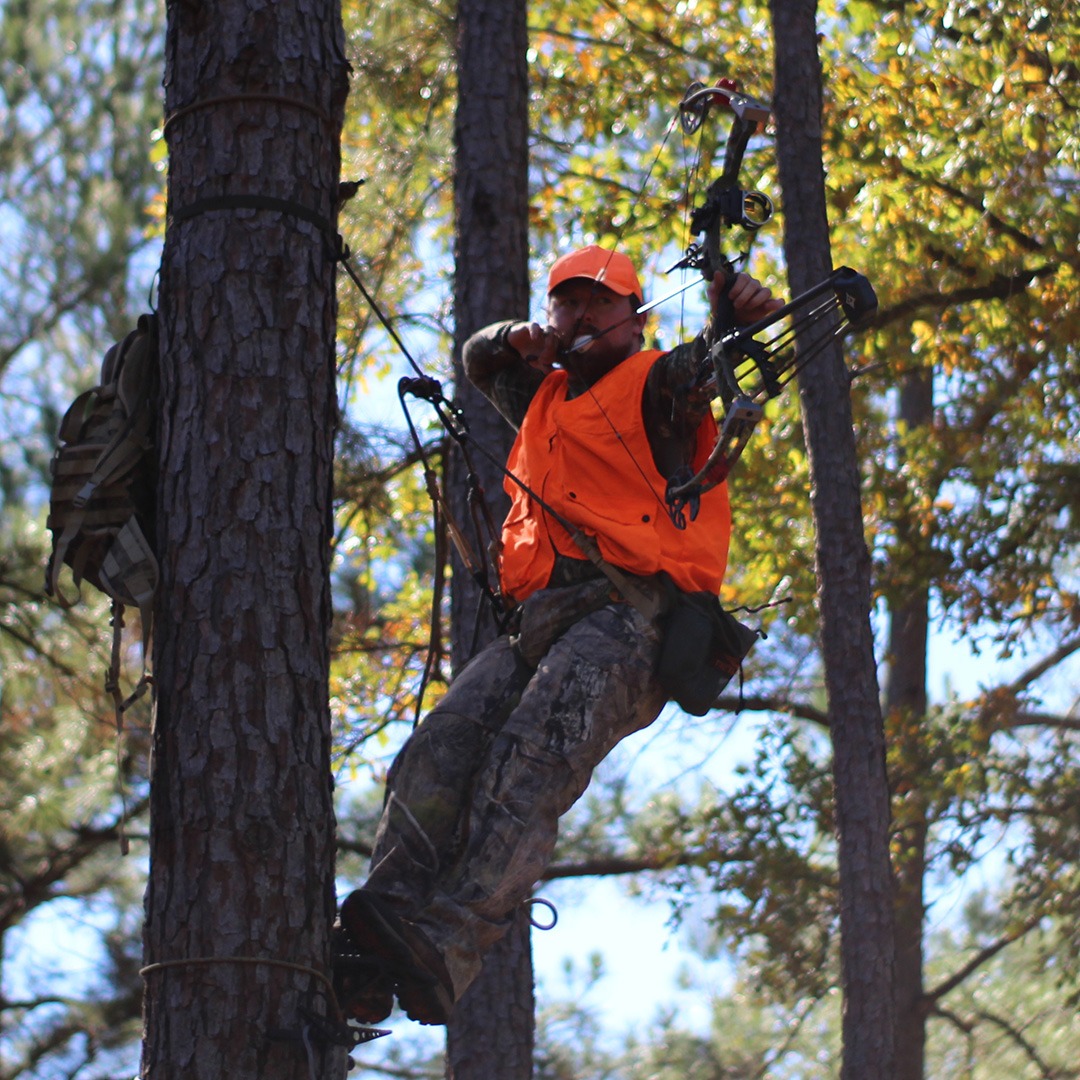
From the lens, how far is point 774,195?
12055 millimetres

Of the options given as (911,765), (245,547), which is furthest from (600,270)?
(911,765)

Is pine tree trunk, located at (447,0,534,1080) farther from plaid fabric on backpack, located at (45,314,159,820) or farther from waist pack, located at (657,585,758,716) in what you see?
plaid fabric on backpack, located at (45,314,159,820)

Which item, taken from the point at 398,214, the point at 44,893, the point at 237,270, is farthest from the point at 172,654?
the point at 44,893

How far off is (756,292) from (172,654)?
1.72 m

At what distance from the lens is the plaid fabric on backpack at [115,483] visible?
13.7 ft

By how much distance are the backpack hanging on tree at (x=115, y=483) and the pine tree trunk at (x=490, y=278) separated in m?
3.06

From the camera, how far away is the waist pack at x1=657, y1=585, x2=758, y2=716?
4793mm

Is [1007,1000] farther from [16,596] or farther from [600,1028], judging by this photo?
[16,596]

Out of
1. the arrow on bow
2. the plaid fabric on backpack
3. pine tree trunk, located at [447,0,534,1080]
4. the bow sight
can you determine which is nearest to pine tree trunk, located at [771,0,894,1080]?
pine tree trunk, located at [447,0,534,1080]

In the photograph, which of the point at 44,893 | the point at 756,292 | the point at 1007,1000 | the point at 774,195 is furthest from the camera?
the point at 1007,1000

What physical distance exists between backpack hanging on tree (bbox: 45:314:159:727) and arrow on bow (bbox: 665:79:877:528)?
1.36m

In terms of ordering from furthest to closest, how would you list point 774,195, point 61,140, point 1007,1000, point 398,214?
point 1007,1000 → point 61,140 → point 774,195 → point 398,214

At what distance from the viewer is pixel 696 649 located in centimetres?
480

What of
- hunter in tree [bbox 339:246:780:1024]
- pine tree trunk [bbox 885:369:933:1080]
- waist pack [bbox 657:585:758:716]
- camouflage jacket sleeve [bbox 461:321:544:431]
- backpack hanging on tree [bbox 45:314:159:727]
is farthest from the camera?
pine tree trunk [bbox 885:369:933:1080]
